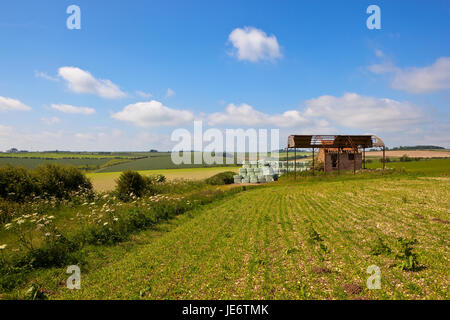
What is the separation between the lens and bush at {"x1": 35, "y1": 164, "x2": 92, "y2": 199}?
21.8 meters

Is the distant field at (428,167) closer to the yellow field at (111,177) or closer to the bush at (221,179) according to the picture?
the bush at (221,179)

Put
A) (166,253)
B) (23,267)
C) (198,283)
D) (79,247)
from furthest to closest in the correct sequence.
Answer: (79,247) < (166,253) < (23,267) < (198,283)

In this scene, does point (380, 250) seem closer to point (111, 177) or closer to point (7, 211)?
point (7, 211)

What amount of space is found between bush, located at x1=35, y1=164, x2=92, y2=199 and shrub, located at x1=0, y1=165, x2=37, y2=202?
0.78 m

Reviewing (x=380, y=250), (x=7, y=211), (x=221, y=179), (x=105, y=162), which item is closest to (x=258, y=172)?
(x=221, y=179)

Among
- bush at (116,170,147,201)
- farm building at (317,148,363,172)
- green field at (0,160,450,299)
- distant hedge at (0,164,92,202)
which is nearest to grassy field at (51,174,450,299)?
green field at (0,160,450,299)

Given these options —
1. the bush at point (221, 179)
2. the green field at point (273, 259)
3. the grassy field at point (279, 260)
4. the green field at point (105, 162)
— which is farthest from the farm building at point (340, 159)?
the green field at point (105, 162)

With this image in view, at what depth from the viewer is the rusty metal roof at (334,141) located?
116ft

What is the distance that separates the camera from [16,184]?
19641 mm

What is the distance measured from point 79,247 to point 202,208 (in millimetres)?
9960
